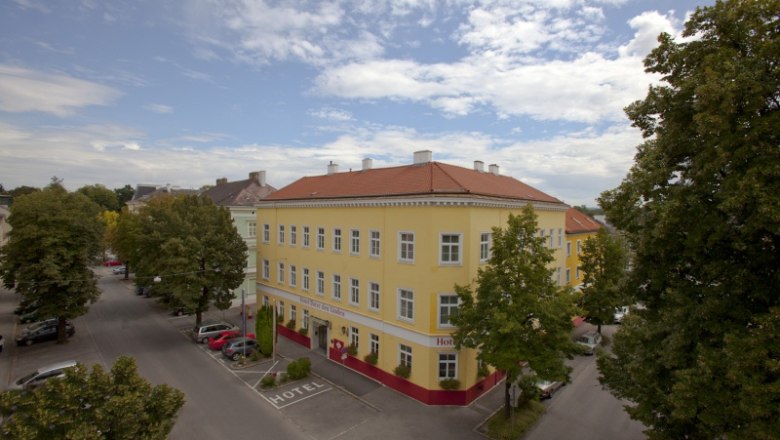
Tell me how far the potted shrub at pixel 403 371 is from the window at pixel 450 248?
228 inches

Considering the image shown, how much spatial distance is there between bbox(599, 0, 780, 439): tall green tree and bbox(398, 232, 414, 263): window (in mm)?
10206

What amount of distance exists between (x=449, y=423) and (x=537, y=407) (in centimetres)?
449

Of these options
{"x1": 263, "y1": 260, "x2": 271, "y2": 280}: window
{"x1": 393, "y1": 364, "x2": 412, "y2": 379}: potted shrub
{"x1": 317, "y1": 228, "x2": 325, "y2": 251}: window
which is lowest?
{"x1": 393, "y1": 364, "x2": 412, "y2": 379}: potted shrub

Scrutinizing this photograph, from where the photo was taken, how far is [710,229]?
9.04 meters

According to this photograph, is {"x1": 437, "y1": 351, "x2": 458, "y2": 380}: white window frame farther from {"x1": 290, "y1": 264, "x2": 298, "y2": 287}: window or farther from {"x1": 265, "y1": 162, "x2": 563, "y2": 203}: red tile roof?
{"x1": 290, "y1": 264, "x2": 298, "y2": 287}: window

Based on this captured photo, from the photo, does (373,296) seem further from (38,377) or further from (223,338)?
(38,377)

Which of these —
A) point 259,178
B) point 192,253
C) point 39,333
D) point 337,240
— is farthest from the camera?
point 259,178

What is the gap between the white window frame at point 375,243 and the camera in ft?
71.3

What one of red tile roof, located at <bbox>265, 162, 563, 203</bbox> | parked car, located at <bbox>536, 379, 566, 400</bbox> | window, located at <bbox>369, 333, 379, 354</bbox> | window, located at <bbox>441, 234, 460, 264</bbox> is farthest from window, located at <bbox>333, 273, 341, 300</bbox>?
parked car, located at <bbox>536, 379, 566, 400</bbox>

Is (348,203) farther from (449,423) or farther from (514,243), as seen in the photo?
(449,423)

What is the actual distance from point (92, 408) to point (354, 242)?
15044mm

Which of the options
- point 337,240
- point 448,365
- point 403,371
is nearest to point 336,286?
point 337,240

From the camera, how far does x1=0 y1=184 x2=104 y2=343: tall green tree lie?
24797mm

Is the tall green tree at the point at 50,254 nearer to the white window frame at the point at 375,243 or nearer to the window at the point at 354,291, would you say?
the window at the point at 354,291
